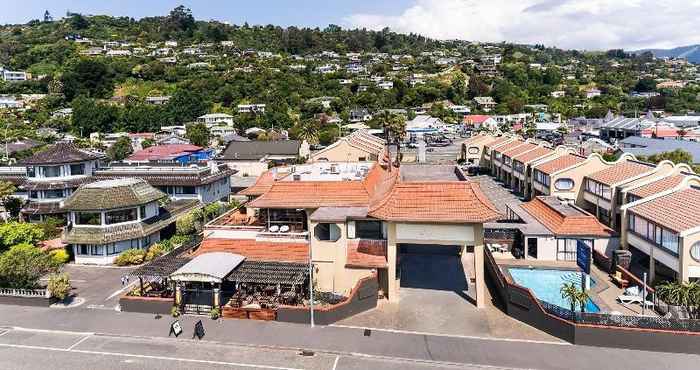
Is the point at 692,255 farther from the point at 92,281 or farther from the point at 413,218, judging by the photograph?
the point at 92,281

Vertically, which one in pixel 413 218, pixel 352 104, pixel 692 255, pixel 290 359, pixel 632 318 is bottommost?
pixel 290 359

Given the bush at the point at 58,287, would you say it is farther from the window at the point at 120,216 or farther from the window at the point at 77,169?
the window at the point at 77,169

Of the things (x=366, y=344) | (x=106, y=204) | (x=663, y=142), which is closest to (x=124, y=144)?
(x=106, y=204)

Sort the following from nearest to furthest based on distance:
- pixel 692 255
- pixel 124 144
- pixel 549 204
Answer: pixel 692 255 < pixel 549 204 < pixel 124 144

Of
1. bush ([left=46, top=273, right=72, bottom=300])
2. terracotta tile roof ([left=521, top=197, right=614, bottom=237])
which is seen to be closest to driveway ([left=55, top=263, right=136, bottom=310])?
bush ([left=46, top=273, right=72, bottom=300])

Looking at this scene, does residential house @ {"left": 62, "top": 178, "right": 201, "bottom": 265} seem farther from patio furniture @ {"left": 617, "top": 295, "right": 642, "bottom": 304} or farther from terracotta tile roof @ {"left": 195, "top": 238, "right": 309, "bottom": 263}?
patio furniture @ {"left": 617, "top": 295, "right": 642, "bottom": 304}

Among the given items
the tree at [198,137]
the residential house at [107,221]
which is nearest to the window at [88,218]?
the residential house at [107,221]

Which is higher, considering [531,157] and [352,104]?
[352,104]
